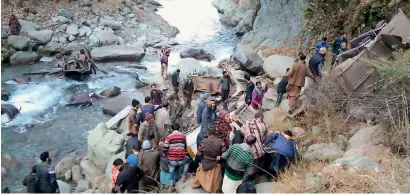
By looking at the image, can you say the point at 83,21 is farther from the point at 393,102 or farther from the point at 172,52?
the point at 393,102

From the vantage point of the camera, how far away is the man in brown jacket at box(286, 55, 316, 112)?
1015 cm

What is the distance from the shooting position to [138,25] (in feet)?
76.9

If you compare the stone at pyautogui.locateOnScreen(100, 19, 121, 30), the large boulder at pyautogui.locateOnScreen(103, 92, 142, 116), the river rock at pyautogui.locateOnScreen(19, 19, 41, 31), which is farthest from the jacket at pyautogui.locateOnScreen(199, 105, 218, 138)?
the stone at pyautogui.locateOnScreen(100, 19, 121, 30)

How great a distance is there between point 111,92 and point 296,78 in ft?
24.7

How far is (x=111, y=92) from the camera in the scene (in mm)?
15242

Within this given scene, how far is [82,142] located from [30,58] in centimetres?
729

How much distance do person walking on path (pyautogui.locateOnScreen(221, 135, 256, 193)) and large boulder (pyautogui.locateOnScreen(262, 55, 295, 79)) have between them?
8.60m

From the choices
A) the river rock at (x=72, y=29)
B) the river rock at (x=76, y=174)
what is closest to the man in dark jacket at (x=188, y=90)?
the river rock at (x=76, y=174)

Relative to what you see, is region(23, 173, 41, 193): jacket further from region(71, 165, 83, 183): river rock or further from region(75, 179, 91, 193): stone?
region(71, 165, 83, 183): river rock

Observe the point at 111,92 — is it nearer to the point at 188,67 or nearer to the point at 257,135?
the point at 188,67

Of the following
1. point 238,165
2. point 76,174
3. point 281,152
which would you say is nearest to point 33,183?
point 76,174

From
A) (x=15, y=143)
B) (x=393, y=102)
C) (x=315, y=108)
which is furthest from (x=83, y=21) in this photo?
(x=393, y=102)

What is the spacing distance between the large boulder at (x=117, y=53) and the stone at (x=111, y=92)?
3.77m

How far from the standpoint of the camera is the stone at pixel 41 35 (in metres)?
19.3
